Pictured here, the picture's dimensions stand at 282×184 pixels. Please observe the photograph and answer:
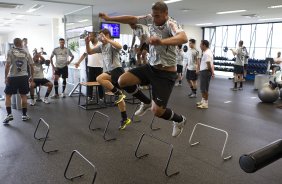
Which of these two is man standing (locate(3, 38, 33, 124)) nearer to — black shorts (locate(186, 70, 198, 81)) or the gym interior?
the gym interior

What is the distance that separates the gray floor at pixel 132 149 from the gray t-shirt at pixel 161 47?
4.27 ft

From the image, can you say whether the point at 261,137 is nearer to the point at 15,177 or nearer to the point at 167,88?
the point at 167,88

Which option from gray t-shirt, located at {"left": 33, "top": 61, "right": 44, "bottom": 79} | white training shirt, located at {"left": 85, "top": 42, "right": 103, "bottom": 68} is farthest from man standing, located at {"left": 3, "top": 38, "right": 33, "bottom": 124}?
white training shirt, located at {"left": 85, "top": 42, "right": 103, "bottom": 68}

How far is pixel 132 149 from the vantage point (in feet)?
11.6

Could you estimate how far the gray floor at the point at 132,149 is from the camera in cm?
277

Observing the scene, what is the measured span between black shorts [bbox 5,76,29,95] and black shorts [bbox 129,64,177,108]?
2.95 meters

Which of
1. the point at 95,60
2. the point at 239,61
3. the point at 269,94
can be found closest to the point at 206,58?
the point at 269,94

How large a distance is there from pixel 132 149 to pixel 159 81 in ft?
4.43

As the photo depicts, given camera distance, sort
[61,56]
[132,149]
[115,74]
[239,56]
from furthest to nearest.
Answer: [239,56] → [61,56] → [115,74] → [132,149]

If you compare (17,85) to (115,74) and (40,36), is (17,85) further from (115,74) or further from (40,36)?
(40,36)

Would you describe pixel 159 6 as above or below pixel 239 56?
above

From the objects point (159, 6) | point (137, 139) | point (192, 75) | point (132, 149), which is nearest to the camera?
point (159, 6)

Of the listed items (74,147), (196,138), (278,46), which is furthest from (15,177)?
(278,46)

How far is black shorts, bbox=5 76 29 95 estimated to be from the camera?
4.58 meters
